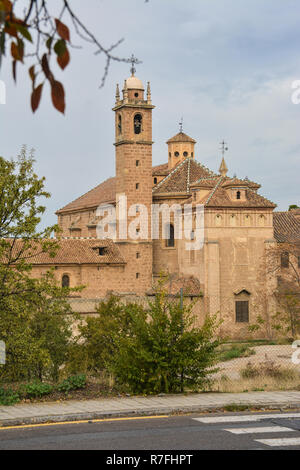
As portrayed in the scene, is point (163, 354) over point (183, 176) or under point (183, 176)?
under

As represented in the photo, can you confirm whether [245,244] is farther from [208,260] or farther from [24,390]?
[24,390]

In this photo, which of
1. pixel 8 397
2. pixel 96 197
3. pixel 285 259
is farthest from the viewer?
pixel 96 197

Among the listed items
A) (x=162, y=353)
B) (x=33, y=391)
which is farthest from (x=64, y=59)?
(x=162, y=353)

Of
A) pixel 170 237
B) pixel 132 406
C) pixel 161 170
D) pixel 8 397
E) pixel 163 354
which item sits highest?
pixel 161 170

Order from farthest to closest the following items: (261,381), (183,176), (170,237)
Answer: (183,176) → (170,237) → (261,381)

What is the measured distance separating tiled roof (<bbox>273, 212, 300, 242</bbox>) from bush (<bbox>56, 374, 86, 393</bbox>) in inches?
1601

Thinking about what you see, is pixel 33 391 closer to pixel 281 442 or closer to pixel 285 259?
pixel 281 442

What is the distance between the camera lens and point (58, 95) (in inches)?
155

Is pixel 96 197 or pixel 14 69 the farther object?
pixel 96 197

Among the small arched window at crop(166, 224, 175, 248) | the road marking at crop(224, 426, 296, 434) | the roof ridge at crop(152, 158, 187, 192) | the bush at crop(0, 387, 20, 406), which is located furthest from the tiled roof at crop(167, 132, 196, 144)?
the road marking at crop(224, 426, 296, 434)

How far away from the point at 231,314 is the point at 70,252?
41.1 feet

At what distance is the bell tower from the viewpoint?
54.1 meters

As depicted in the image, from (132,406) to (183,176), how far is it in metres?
46.6
